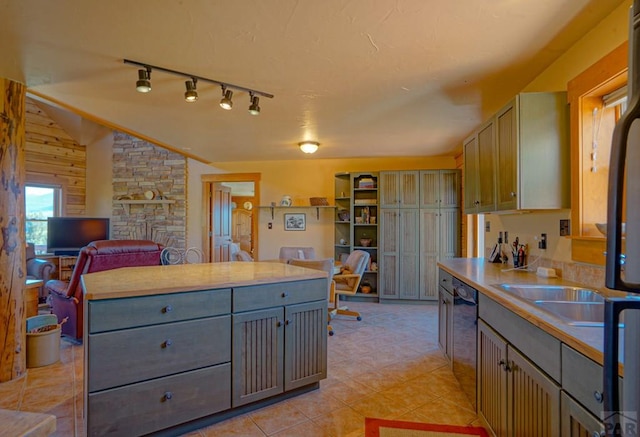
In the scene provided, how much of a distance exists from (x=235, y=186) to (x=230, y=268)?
705cm

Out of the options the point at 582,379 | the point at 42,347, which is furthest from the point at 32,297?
the point at 582,379

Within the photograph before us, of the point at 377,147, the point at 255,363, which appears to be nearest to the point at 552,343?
the point at 255,363

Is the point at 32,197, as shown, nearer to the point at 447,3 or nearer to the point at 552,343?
the point at 447,3

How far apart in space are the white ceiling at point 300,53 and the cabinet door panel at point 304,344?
173 centimetres

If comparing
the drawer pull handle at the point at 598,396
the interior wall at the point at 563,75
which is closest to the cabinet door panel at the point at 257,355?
the drawer pull handle at the point at 598,396

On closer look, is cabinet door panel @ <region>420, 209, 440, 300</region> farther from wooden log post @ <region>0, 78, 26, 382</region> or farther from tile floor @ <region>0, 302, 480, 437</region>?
wooden log post @ <region>0, 78, 26, 382</region>

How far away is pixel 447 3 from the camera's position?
1.74 meters

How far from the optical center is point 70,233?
5.82 meters

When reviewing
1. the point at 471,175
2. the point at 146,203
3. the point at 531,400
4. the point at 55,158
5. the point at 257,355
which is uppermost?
the point at 55,158

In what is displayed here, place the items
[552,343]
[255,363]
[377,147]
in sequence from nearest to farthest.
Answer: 1. [552,343]
2. [255,363]
3. [377,147]

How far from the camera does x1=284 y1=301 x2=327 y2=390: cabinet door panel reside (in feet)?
7.48

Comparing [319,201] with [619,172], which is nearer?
[619,172]

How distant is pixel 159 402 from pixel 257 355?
0.58 meters

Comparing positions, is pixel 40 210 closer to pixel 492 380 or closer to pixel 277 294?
pixel 277 294
